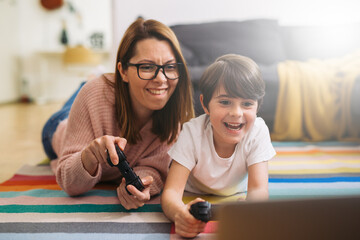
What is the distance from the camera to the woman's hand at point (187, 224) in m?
0.64

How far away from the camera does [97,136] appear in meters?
0.88

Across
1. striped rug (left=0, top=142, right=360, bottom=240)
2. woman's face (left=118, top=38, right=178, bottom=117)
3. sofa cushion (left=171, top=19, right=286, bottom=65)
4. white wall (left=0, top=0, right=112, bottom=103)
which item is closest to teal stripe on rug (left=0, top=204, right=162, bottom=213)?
striped rug (left=0, top=142, right=360, bottom=240)

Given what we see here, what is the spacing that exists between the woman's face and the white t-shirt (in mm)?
96

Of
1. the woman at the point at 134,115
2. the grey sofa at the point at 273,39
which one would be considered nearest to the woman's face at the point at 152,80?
the woman at the point at 134,115

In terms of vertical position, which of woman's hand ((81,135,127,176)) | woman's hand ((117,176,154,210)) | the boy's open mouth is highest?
the boy's open mouth

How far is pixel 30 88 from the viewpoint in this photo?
410 centimetres

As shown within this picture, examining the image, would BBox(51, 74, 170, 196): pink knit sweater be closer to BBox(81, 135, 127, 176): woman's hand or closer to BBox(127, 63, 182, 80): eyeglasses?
BBox(81, 135, 127, 176): woman's hand

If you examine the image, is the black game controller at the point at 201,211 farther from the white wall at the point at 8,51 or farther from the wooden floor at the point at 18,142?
the white wall at the point at 8,51

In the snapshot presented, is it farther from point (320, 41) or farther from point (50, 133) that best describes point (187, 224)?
point (320, 41)

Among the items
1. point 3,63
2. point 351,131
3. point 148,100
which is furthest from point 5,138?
point 3,63

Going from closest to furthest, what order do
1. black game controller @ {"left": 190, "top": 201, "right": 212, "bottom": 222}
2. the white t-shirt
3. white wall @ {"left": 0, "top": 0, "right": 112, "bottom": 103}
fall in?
black game controller @ {"left": 190, "top": 201, "right": 212, "bottom": 222}, the white t-shirt, white wall @ {"left": 0, "top": 0, "right": 112, "bottom": 103}

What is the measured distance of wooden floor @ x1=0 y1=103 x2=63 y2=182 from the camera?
132cm

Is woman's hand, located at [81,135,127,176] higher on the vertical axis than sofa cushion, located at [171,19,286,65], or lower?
lower

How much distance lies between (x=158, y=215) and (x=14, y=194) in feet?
1.38
